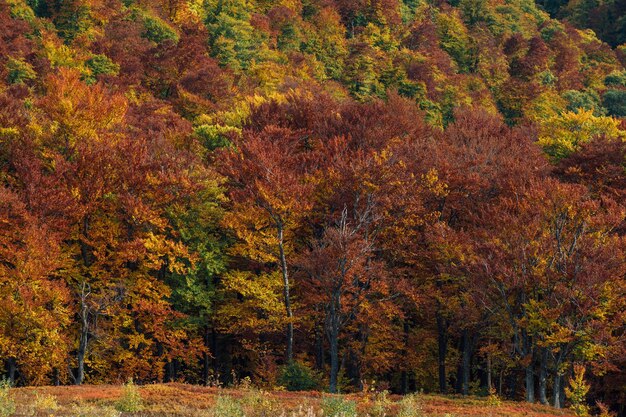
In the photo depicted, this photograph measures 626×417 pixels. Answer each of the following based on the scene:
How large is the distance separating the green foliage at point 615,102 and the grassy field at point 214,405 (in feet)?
243

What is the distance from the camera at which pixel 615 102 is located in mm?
87188

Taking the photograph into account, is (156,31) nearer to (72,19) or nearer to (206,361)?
(72,19)

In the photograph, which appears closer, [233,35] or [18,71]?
[18,71]

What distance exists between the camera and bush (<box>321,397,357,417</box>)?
16.7 meters

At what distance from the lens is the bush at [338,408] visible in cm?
1673

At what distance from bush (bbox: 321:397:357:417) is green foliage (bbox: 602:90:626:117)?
265 feet

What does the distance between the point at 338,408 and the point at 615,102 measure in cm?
8379

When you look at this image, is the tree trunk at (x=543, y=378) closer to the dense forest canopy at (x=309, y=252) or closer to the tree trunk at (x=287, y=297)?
the dense forest canopy at (x=309, y=252)

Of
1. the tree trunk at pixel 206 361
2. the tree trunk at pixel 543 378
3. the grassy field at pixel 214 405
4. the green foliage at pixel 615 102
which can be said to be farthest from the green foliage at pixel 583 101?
the grassy field at pixel 214 405

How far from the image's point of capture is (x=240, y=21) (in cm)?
8125

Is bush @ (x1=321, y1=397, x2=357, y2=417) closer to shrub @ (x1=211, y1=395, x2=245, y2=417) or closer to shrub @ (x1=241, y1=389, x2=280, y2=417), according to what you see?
shrub @ (x1=241, y1=389, x2=280, y2=417)

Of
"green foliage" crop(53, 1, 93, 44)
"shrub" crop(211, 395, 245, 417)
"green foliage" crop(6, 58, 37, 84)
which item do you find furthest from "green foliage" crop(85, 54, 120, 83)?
"shrub" crop(211, 395, 245, 417)

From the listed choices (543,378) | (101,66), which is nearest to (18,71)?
(101,66)

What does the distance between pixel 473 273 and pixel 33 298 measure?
791 inches
